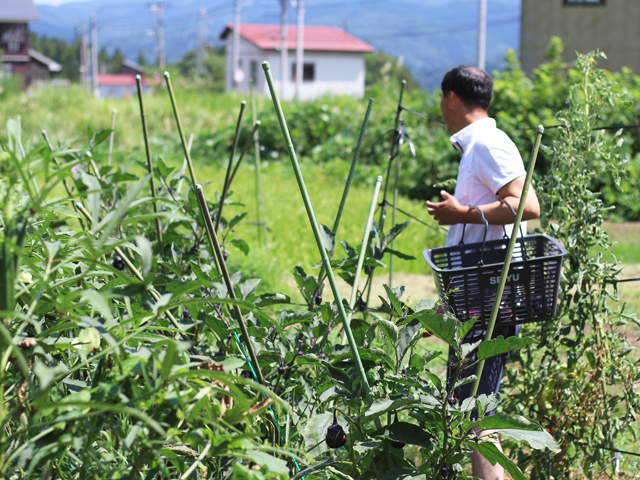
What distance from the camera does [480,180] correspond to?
218 cm

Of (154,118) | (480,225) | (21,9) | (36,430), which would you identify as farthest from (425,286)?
(21,9)

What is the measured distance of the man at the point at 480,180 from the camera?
2059 mm

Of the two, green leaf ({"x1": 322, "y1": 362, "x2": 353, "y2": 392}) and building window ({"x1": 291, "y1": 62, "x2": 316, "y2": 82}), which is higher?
building window ({"x1": 291, "y1": 62, "x2": 316, "y2": 82})

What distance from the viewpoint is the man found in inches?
81.0

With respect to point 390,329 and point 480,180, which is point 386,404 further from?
point 480,180

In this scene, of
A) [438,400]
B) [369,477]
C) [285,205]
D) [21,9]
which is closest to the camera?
[438,400]

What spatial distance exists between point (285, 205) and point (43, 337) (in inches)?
254

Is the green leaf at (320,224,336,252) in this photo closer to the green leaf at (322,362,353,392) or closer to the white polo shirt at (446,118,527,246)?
the green leaf at (322,362,353,392)

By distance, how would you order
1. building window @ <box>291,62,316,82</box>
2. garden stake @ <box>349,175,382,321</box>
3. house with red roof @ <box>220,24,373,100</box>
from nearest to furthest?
garden stake @ <box>349,175,382,321</box> → house with red roof @ <box>220,24,373,100</box> → building window @ <box>291,62,316,82</box>

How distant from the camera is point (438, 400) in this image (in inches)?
54.7

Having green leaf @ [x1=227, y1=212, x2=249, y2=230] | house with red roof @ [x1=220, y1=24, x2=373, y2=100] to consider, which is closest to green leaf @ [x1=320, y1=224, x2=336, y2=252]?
green leaf @ [x1=227, y1=212, x2=249, y2=230]

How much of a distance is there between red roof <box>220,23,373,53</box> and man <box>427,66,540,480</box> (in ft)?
164

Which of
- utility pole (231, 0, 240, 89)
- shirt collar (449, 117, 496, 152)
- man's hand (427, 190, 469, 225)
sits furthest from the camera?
utility pole (231, 0, 240, 89)

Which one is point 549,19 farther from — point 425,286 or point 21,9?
point 21,9
